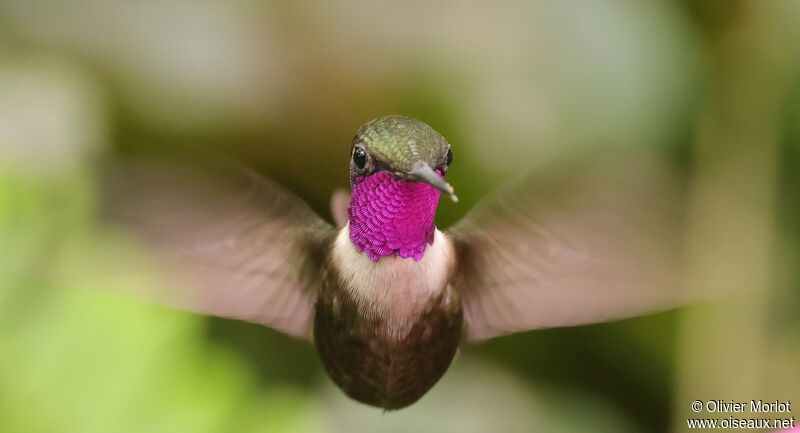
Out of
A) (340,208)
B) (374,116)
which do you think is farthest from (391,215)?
(374,116)

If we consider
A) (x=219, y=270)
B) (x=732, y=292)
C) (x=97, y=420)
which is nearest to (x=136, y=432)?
(x=97, y=420)

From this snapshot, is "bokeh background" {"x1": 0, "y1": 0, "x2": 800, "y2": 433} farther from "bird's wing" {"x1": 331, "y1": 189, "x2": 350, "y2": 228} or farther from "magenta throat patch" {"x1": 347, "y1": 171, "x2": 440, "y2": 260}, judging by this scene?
"magenta throat patch" {"x1": 347, "y1": 171, "x2": 440, "y2": 260}

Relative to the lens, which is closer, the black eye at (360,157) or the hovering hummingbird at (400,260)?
the black eye at (360,157)

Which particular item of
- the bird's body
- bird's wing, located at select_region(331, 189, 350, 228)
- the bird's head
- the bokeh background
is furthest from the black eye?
the bokeh background

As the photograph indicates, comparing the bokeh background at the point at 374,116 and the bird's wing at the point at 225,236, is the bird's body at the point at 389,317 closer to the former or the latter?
the bird's wing at the point at 225,236

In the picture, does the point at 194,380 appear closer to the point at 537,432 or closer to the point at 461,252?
the point at 537,432

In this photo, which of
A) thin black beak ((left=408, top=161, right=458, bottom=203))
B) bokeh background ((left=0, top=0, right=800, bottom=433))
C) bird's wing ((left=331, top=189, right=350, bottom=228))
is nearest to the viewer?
thin black beak ((left=408, top=161, right=458, bottom=203))

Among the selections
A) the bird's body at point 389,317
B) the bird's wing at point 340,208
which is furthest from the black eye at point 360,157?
the bird's wing at point 340,208
